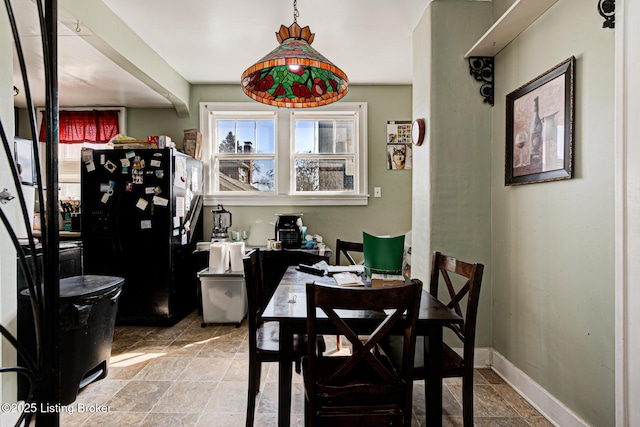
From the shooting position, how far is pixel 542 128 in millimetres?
1948

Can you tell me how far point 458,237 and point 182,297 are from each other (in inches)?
110

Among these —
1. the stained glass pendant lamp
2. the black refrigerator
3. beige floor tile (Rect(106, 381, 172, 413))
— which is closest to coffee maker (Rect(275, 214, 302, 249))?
the black refrigerator

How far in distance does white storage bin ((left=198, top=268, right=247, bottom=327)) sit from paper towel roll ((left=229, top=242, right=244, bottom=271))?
0.05 m

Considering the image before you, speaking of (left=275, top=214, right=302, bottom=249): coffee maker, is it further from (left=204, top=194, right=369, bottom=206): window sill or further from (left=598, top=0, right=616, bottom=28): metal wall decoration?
(left=598, top=0, right=616, bottom=28): metal wall decoration

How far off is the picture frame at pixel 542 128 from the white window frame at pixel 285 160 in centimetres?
193

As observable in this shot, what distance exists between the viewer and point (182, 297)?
11.7 feet

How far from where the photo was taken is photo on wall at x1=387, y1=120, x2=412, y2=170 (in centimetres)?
406

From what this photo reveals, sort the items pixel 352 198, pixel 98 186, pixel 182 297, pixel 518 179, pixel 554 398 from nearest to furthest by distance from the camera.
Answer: pixel 554 398 → pixel 518 179 → pixel 98 186 → pixel 182 297 → pixel 352 198

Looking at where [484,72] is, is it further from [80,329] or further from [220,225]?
[80,329]

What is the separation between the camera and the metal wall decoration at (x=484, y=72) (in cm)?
249

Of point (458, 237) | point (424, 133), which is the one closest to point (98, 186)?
point (424, 133)

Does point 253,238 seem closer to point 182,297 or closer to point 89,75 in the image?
point 182,297

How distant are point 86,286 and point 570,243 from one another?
2.81 metres

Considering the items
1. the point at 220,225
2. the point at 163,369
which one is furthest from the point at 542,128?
the point at 220,225
